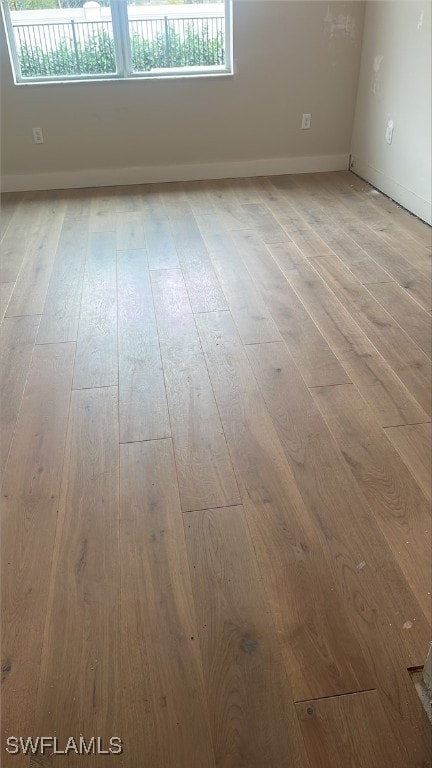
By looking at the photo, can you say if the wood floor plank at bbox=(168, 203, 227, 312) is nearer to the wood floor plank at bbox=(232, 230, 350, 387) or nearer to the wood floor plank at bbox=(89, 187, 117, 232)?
the wood floor plank at bbox=(232, 230, 350, 387)

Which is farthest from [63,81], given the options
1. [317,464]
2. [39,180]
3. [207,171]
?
[317,464]

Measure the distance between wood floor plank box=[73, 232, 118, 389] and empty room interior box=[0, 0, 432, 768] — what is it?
2cm

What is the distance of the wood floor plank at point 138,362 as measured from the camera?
1824 millimetres

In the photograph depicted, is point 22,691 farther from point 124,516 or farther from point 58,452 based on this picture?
point 58,452

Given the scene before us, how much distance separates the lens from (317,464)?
1.65m

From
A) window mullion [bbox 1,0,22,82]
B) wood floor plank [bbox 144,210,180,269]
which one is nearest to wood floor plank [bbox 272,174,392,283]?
wood floor plank [bbox 144,210,180,269]

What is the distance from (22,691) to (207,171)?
377 centimetres

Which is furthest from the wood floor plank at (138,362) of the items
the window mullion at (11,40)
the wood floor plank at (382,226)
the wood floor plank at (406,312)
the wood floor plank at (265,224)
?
the window mullion at (11,40)

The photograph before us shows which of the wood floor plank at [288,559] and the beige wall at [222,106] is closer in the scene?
the wood floor plank at [288,559]

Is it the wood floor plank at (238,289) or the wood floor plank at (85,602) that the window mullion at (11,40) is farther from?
the wood floor plank at (85,602)

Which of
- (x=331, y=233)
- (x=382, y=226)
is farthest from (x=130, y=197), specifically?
(x=382, y=226)

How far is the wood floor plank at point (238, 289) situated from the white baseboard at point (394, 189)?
117 cm

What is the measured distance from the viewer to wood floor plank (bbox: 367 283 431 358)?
224 centimetres

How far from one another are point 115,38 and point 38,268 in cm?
191
